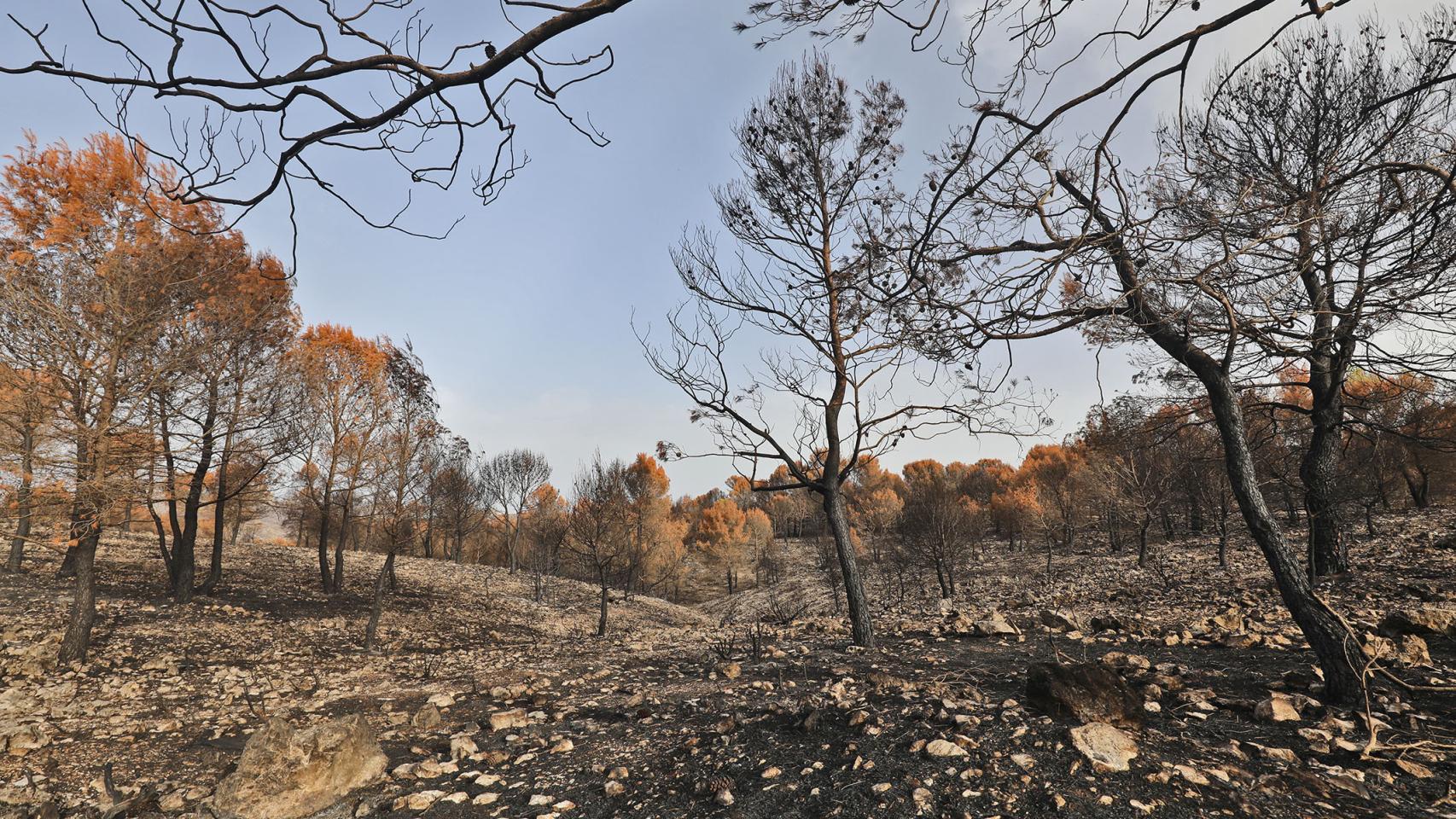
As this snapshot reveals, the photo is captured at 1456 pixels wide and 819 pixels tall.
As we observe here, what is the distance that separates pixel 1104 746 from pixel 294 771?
15.4ft

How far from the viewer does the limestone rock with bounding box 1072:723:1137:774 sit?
2734mm

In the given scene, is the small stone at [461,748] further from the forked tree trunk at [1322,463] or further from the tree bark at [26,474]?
the forked tree trunk at [1322,463]

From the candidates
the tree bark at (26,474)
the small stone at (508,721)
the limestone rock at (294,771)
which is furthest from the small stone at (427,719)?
the tree bark at (26,474)

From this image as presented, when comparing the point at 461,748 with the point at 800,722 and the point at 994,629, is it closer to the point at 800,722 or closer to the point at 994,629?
the point at 800,722

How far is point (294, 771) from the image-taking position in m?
3.56

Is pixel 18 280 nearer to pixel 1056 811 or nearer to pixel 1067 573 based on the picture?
pixel 1056 811

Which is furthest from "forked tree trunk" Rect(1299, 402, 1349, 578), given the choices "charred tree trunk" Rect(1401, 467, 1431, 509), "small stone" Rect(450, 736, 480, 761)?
"charred tree trunk" Rect(1401, 467, 1431, 509)

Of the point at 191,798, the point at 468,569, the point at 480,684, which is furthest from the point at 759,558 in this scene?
the point at 191,798

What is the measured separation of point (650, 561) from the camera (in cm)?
3772

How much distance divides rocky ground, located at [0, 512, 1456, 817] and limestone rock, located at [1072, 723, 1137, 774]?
2 centimetres

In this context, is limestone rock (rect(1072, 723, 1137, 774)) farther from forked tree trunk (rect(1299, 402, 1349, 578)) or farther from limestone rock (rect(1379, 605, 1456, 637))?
forked tree trunk (rect(1299, 402, 1349, 578))

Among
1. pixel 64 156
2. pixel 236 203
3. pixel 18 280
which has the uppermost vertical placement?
pixel 64 156

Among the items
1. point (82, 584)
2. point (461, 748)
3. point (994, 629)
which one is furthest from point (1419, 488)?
point (82, 584)

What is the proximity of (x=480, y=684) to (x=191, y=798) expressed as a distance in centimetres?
332
